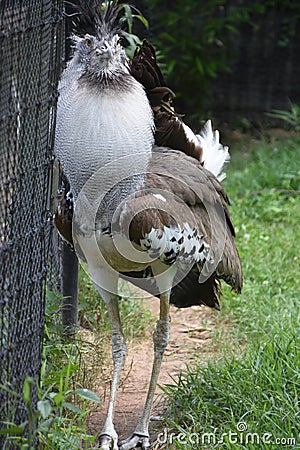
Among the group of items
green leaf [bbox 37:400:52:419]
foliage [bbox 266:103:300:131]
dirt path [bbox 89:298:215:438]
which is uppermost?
green leaf [bbox 37:400:52:419]

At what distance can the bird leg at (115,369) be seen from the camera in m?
3.41

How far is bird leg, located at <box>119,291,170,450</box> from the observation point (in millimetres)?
3441

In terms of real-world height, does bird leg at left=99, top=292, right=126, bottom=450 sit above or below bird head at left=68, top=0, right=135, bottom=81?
below

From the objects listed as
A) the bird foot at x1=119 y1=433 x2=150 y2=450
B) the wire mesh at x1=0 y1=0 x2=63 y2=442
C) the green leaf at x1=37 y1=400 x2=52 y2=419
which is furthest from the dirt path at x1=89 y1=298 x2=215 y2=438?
the green leaf at x1=37 y1=400 x2=52 y2=419

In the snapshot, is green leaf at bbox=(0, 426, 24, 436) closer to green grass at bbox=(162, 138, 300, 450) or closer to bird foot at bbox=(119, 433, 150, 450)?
green grass at bbox=(162, 138, 300, 450)

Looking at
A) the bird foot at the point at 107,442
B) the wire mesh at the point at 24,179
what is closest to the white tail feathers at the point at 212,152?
the wire mesh at the point at 24,179

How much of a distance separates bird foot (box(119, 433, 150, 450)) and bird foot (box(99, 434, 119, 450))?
41mm

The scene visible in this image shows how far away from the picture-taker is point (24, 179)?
2.67 meters

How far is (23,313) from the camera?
8.93 feet

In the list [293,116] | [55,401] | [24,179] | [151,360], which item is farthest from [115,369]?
[293,116]

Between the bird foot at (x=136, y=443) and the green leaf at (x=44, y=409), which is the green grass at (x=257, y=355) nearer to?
the bird foot at (x=136, y=443)

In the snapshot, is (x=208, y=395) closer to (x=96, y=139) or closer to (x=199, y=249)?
(x=199, y=249)

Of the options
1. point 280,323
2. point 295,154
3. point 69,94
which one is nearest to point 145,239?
point 69,94

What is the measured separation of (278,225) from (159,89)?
2917 millimetres
